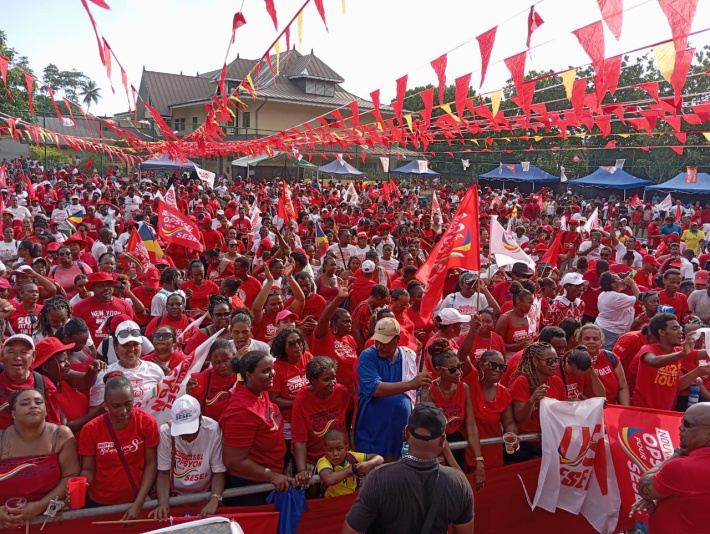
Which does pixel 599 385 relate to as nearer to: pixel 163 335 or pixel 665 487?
pixel 665 487

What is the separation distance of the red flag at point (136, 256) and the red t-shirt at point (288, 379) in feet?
15.3

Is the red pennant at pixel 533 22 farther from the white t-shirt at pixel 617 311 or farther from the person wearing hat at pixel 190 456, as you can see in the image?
the person wearing hat at pixel 190 456

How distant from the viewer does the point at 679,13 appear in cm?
417

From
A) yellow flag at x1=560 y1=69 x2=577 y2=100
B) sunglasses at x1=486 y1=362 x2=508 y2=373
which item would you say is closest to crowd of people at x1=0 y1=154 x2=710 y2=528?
sunglasses at x1=486 y1=362 x2=508 y2=373

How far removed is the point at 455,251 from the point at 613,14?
7.98 feet

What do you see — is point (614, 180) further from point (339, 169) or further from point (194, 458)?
point (194, 458)

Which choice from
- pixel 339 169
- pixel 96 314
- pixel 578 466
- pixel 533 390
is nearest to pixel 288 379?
pixel 533 390

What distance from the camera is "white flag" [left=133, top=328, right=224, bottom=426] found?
15.0ft

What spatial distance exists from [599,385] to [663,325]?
36.2 inches

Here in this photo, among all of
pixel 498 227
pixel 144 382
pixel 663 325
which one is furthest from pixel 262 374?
pixel 498 227

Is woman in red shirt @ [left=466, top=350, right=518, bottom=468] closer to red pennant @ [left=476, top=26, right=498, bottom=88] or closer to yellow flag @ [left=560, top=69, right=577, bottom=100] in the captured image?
red pennant @ [left=476, top=26, right=498, bottom=88]

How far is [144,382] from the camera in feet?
15.6

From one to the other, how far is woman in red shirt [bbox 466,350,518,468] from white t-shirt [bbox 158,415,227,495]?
2.06 m

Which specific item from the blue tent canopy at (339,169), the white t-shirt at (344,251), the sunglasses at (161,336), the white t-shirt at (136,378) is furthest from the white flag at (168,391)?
the blue tent canopy at (339,169)
